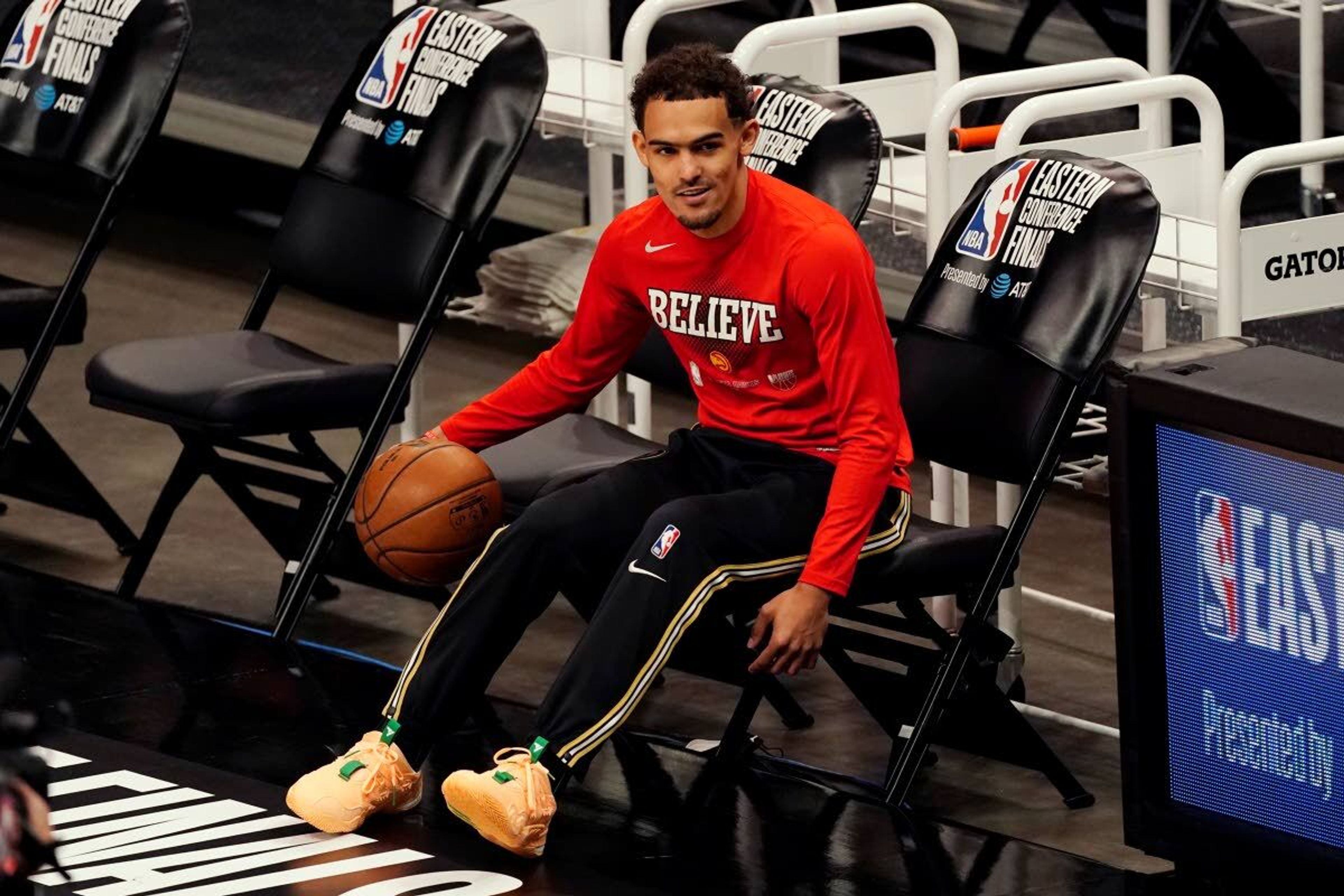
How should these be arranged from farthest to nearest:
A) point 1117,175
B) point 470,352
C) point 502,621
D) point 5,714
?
1. point 470,352
2. point 1117,175
3. point 502,621
4. point 5,714

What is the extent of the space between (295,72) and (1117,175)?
4.90 m

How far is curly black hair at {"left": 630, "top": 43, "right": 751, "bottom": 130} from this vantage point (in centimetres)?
391

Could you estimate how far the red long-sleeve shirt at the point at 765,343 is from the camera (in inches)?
154

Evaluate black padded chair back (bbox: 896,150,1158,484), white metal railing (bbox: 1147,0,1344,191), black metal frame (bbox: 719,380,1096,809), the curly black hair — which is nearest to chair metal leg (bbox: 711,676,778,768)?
black metal frame (bbox: 719,380,1096,809)

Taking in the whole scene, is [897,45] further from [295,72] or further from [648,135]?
[648,135]

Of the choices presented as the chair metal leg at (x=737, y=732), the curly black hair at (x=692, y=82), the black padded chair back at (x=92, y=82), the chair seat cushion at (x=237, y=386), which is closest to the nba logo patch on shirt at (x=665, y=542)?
the chair metal leg at (x=737, y=732)

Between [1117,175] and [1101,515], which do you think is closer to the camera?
[1117,175]

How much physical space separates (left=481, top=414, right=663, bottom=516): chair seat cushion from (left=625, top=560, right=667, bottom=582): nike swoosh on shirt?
477 mm

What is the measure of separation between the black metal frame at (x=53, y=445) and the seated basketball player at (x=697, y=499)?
1477 mm

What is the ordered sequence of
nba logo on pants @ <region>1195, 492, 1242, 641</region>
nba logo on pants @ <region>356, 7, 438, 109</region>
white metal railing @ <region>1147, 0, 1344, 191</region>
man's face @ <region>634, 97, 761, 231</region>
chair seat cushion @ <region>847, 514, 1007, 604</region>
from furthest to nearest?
white metal railing @ <region>1147, 0, 1344, 191</region>
nba logo on pants @ <region>356, 7, 438, 109</region>
chair seat cushion @ <region>847, 514, 1007, 604</region>
man's face @ <region>634, 97, 761, 231</region>
nba logo on pants @ <region>1195, 492, 1242, 641</region>

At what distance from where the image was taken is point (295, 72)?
8688 millimetres

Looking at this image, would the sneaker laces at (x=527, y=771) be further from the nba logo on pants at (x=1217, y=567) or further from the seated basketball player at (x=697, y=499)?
the nba logo on pants at (x=1217, y=567)

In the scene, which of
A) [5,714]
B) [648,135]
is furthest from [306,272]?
[5,714]

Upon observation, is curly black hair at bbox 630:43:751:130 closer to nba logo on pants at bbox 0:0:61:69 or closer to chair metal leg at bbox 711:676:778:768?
chair metal leg at bbox 711:676:778:768
